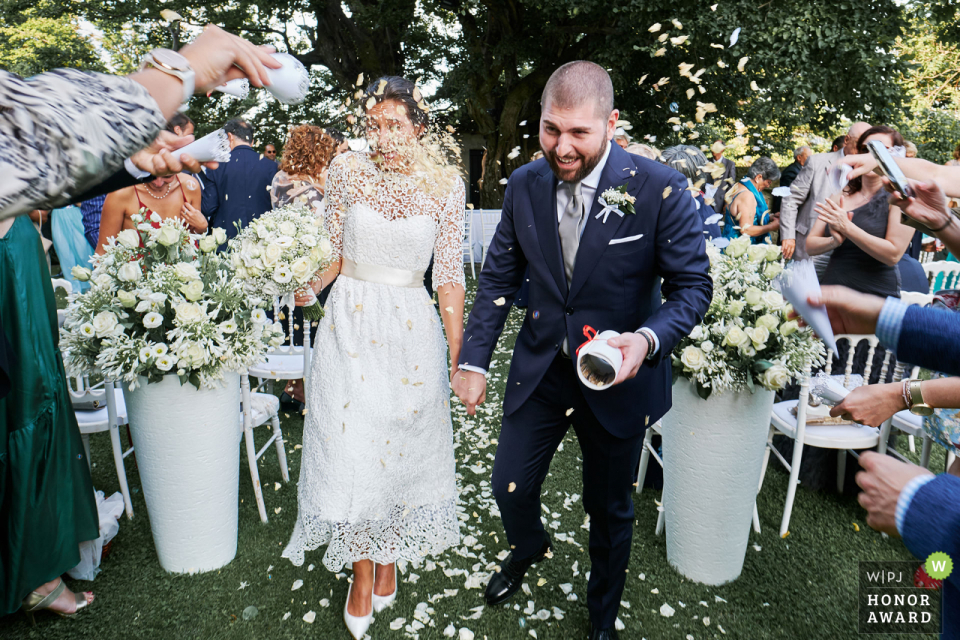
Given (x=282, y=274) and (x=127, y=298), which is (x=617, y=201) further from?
(x=127, y=298)

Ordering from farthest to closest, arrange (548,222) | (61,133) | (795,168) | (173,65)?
(795,168)
(548,222)
(173,65)
(61,133)

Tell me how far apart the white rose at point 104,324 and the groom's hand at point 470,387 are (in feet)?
5.06

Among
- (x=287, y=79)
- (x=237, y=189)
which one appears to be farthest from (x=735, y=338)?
(x=237, y=189)

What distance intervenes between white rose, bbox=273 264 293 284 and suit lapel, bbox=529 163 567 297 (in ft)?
3.48

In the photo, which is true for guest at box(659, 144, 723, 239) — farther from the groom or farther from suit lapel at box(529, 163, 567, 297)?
suit lapel at box(529, 163, 567, 297)

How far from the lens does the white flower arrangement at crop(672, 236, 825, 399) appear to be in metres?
2.73

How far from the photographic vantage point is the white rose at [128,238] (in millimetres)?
2863

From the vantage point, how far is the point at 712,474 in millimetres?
2881

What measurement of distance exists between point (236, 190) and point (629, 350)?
14.2 ft

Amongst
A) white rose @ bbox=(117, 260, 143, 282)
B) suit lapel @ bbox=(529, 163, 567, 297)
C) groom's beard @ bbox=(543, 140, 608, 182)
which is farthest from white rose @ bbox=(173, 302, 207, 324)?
groom's beard @ bbox=(543, 140, 608, 182)

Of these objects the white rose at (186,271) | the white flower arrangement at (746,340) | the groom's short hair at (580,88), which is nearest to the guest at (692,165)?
the white flower arrangement at (746,340)

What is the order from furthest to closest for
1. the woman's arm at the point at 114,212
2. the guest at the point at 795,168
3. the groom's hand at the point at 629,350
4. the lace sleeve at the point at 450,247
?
1. the guest at the point at 795,168
2. the woman's arm at the point at 114,212
3. the lace sleeve at the point at 450,247
4. the groom's hand at the point at 629,350

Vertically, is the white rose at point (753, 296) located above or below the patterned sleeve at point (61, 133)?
below

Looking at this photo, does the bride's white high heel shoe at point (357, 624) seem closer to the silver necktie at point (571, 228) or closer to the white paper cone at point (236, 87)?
the silver necktie at point (571, 228)
